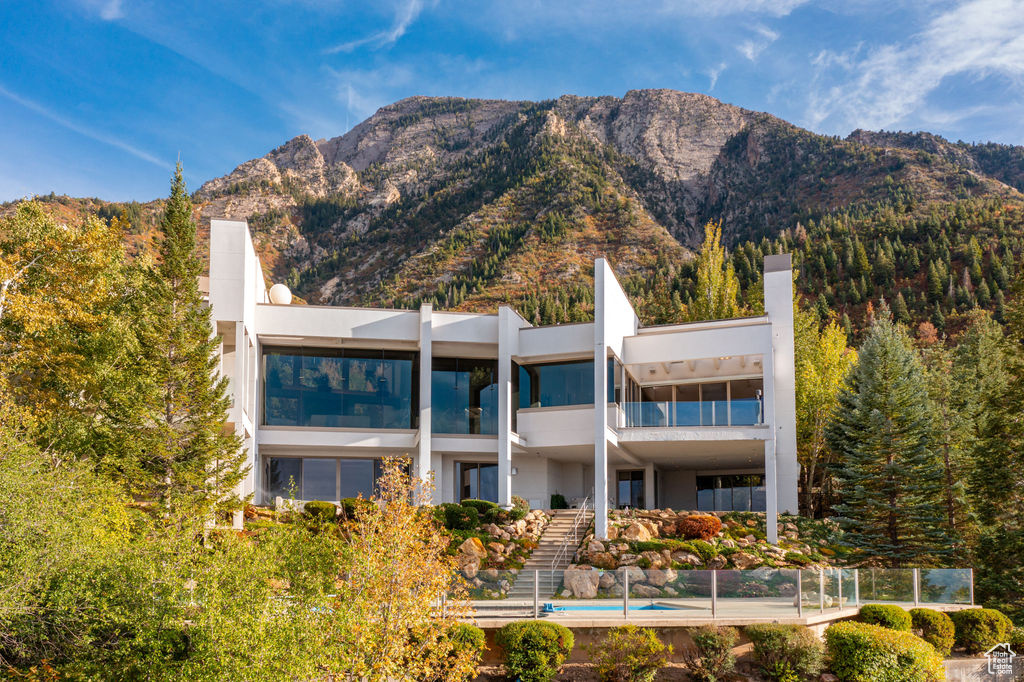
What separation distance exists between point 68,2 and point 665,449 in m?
27.2

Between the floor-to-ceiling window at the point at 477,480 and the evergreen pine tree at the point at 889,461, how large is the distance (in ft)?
43.0

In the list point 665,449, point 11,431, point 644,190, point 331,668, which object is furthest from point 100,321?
point 644,190

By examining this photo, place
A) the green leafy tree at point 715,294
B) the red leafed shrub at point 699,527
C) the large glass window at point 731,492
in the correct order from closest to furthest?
the red leafed shrub at point 699,527 < the large glass window at point 731,492 < the green leafy tree at point 715,294

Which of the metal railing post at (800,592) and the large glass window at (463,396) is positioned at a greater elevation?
the large glass window at (463,396)

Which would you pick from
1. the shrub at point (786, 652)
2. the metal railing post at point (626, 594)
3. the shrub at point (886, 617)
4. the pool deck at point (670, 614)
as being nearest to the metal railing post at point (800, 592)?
the pool deck at point (670, 614)

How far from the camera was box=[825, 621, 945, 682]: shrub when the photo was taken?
17078 millimetres

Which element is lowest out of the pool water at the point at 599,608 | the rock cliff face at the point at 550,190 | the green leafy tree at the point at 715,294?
the pool water at the point at 599,608

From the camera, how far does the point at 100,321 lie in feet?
86.1

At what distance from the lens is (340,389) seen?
31109mm

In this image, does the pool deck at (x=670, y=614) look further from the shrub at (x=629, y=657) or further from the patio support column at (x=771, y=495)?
the patio support column at (x=771, y=495)

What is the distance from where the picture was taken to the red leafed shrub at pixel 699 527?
27.7 meters

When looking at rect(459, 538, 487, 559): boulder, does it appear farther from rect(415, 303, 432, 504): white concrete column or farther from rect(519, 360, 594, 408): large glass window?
rect(519, 360, 594, 408): large glass window

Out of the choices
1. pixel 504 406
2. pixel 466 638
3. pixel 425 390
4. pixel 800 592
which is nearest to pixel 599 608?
pixel 466 638

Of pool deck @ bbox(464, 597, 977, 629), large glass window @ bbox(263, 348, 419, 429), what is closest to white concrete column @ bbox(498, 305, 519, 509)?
large glass window @ bbox(263, 348, 419, 429)
